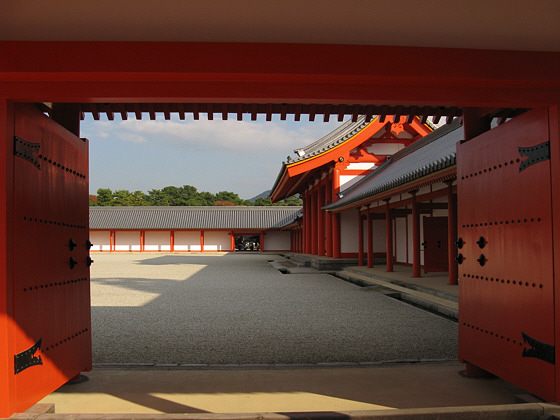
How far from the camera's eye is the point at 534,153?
3242mm

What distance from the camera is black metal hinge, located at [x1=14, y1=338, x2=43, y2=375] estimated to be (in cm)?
299

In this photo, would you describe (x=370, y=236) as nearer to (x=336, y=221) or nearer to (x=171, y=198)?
(x=336, y=221)

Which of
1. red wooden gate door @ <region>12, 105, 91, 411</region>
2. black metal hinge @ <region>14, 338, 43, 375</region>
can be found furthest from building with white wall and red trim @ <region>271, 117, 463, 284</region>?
black metal hinge @ <region>14, 338, 43, 375</region>

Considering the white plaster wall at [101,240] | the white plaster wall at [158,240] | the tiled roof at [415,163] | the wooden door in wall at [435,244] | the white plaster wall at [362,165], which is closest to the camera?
the tiled roof at [415,163]

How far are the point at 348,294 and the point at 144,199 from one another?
64931mm

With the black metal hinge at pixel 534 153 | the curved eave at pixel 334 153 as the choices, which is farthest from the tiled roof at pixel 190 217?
the black metal hinge at pixel 534 153

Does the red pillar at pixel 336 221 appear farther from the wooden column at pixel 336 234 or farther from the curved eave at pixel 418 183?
the curved eave at pixel 418 183

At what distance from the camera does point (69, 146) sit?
12.8 ft

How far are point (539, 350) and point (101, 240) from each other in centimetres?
4163

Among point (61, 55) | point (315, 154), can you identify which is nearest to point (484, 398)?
point (61, 55)

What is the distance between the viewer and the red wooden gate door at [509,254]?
10.3 feet

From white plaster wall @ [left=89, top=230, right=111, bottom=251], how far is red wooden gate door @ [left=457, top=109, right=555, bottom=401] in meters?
40.3

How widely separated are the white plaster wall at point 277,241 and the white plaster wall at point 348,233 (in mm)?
22385

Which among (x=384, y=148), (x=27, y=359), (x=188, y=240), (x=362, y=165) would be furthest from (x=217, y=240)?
(x=27, y=359)
